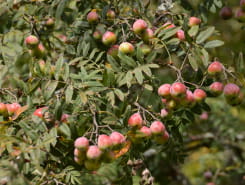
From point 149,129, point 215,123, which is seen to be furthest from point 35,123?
point 215,123

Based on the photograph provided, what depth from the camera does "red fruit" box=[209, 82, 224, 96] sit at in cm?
184

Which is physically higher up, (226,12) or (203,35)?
(203,35)

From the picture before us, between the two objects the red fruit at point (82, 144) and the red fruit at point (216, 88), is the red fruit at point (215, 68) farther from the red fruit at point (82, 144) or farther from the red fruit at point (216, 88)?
the red fruit at point (82, 144)

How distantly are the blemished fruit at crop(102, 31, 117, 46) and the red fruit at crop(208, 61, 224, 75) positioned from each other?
1.57ft

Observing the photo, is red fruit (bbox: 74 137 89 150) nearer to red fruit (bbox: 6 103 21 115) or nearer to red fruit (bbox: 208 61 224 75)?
red fruit (bbox: 6 103 21 115)

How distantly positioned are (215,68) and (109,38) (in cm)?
52

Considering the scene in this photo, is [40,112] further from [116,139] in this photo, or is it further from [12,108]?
[116,139]

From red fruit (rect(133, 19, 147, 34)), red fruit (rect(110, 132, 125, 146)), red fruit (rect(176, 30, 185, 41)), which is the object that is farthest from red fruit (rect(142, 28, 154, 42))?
red fruit (rect(110, 132, 125, 146))

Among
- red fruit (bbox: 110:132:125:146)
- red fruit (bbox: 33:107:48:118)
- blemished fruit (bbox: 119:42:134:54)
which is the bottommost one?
red fruit (bbox: 110:132:125:146)

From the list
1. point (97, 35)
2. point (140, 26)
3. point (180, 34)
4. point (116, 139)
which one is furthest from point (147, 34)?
point (116, 139)

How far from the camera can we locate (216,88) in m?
1.85

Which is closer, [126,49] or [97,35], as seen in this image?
[126,49]

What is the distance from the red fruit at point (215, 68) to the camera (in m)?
1.81

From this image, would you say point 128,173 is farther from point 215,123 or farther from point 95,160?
point 215,123
